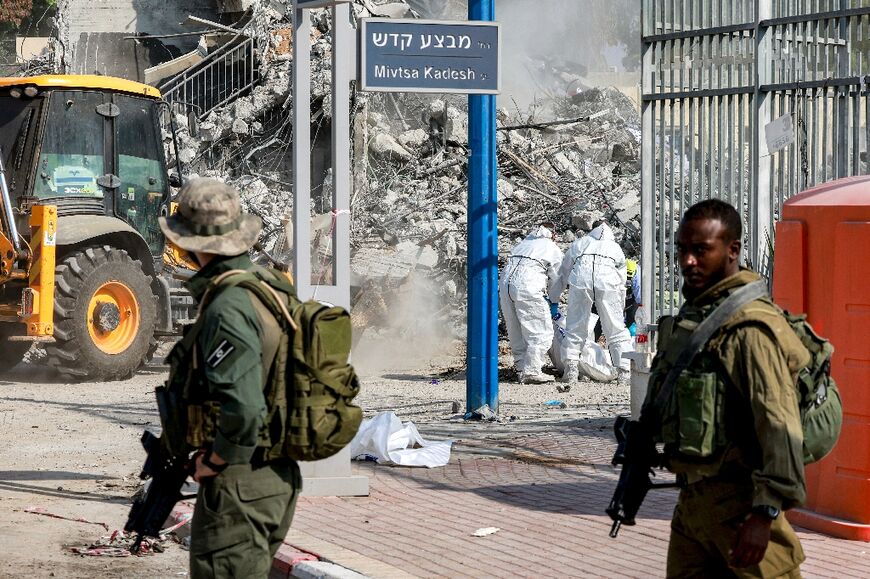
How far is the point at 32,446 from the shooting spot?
31.0 ft

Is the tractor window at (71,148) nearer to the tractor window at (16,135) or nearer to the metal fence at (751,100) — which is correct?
the tractor window at (16,135)

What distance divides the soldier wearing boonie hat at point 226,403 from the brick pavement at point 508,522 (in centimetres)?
228

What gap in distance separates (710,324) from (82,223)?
36.3ft

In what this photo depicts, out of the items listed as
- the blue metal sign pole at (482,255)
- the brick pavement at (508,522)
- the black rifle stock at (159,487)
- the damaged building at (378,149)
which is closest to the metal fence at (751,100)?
the brick pavement at (508,522)

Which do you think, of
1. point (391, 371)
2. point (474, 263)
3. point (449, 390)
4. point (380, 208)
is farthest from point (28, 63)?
point (474, 263)

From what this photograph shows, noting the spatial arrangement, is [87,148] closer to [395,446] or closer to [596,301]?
[596,301]

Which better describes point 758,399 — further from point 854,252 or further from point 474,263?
point 474,263

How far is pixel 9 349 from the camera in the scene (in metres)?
14.5

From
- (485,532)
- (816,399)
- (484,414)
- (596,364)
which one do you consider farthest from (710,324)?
(596,364)

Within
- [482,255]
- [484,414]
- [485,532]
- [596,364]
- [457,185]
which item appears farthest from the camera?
[457,185]

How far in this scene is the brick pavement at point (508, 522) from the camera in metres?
5.86

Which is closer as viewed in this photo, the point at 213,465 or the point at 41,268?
the point at 213,465

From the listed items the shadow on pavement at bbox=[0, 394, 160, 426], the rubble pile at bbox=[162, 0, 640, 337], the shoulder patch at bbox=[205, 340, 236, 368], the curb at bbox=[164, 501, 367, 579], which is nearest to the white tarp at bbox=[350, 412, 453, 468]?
the curb at bbox=[164, 501, 367, 579]

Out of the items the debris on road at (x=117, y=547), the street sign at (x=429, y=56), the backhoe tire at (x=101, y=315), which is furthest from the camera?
the backhoe tire at (x=101, y=315)
